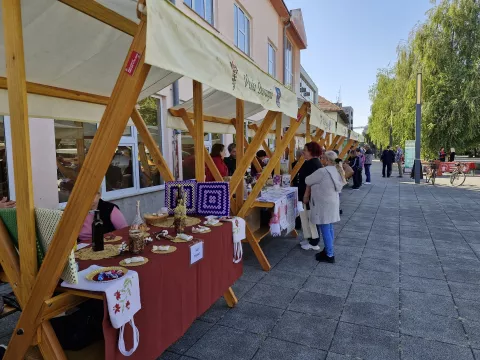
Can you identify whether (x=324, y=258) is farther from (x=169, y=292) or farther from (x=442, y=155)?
(x=442, y=155)

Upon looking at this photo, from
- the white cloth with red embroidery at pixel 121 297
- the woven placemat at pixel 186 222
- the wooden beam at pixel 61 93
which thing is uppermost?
the wooden beam at pixel 61 93

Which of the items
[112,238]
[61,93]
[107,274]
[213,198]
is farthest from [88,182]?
[213,198]

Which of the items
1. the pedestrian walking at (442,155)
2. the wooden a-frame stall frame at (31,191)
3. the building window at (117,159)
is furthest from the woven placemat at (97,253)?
the pedestrian walking at (442,155)

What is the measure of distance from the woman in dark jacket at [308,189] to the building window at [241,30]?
22.5 ft

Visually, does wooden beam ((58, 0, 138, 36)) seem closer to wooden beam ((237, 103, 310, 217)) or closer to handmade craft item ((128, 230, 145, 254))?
handmade craft item ((128, 230, 145, 254))

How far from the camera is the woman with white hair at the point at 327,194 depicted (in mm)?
4562

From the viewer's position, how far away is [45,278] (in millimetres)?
1765

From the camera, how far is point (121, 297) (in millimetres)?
1854

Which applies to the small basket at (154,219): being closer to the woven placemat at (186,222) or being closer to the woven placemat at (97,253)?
the woven placemat at (186,222)

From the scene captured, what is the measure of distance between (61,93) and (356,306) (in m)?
3.56

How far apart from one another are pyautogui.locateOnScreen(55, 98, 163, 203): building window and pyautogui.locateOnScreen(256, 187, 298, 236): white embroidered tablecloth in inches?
104

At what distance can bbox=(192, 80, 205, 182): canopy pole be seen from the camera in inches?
148

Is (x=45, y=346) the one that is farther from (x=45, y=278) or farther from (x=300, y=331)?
(x=300, y=331)

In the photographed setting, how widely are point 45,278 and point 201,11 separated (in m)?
8.38
